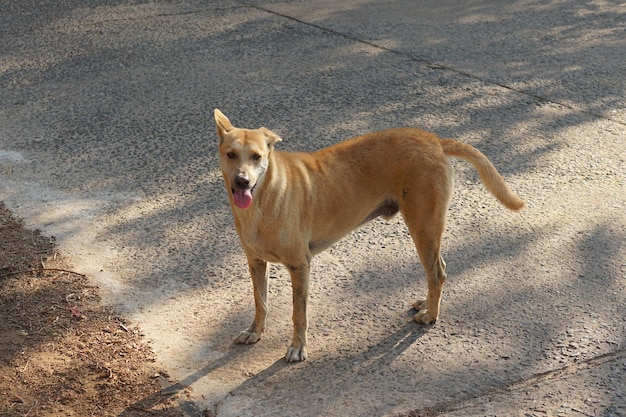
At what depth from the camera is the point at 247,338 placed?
446 cm

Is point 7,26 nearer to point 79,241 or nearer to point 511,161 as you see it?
point 79,241

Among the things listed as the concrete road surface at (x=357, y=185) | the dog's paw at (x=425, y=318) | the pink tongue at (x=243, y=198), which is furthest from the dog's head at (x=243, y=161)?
the dog's paw at (x=425, y=318)

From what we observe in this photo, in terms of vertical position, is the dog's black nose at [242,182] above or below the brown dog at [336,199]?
above

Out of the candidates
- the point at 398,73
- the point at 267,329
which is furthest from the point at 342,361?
the point at 398,73

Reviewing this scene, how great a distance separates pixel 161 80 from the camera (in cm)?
820

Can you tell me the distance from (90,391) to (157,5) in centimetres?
737

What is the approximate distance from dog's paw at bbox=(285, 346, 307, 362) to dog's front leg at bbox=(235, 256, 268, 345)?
0.82 feet

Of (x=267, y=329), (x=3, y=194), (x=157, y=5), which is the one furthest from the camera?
(x=157, y=5)

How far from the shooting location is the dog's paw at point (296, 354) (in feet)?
14.1

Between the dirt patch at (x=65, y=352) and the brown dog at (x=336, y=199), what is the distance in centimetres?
60

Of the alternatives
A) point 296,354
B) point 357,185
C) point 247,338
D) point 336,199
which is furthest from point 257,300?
point 357,185

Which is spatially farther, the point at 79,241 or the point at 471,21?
the point at 471,21

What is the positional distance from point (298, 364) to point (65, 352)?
3.94 ft

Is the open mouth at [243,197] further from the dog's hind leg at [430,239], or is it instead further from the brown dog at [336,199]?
the dog's hind leg at [430,239]
